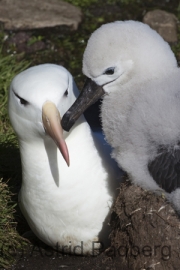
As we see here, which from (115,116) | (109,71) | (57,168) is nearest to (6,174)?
(57,168)

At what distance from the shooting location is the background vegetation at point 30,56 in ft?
15.3

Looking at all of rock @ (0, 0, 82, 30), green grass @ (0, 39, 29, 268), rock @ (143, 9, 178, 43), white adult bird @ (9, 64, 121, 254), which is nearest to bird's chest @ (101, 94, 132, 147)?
white adult bird @ (9, 64, 121, 254)

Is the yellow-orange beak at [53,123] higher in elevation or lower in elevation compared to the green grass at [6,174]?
higher

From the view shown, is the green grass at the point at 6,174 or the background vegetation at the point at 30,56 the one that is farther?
the background vegetation at the point at 30,56

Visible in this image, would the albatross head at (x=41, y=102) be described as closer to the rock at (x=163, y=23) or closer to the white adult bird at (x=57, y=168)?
the white adult bird at (x=57, y=168)

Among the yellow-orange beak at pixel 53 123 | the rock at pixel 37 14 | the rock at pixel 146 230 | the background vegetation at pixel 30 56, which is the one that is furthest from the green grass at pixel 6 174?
the yellow-orange beak at pixel 53 123

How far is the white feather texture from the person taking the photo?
368 centimetres

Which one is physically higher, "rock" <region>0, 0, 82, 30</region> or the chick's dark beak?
the chick's dark beak

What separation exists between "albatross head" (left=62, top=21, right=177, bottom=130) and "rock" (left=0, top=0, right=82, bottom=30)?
3491 mm

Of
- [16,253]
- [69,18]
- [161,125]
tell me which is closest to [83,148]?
[161,125]

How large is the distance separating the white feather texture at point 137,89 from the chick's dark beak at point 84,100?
5 centimetres

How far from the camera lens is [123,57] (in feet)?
12.2

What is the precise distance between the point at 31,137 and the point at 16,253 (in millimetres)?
983

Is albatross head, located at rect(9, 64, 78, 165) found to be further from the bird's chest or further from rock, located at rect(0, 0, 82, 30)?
rock, located at rect(0, 0, 82, 30)
